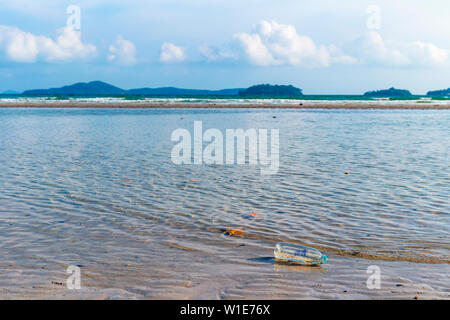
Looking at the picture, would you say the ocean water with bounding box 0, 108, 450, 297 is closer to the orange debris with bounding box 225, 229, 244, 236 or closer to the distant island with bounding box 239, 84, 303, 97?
the orange debris with bounding box 225, 229, 244, 236

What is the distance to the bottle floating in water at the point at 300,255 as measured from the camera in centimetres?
514

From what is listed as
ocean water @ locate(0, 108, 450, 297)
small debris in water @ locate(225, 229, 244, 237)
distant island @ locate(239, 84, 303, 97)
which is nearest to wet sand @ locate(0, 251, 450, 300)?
A: ocean water @ locate(0, 108, 450, 297)

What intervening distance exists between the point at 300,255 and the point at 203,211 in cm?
248

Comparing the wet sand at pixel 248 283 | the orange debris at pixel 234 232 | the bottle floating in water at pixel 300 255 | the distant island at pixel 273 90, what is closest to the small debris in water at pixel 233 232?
the orange debris at pixel 234 232

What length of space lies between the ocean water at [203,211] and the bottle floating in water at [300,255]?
25cm

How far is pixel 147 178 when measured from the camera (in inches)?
394

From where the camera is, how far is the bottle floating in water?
16.9ft

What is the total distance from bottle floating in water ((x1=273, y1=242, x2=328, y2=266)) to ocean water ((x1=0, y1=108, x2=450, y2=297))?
248 millimetres

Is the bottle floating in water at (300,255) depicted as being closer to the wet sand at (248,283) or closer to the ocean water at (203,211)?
the wet sand at (248,283)

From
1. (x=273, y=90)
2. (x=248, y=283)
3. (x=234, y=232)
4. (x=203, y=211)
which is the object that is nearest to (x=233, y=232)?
(x=234, y=232)

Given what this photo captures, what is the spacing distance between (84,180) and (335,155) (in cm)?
784
